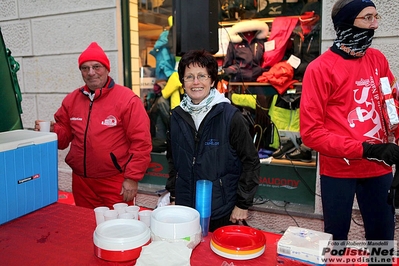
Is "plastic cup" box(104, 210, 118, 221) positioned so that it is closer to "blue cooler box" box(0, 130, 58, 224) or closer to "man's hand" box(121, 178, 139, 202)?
"blue cooler box" box(0, 130, 58, 224)

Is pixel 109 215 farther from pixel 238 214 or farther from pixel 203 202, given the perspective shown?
pixel 238 214

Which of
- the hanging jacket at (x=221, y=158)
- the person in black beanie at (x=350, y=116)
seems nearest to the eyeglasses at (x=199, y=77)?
the hanging jacket at (x=221, y=158)

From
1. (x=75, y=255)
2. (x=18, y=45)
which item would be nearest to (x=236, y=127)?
(x=75, y=255)

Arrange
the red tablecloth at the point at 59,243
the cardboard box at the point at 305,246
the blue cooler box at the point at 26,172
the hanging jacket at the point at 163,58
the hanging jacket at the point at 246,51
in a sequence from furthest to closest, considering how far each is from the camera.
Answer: the hanging jacket at the point at 163,58, the hanging jacket at the point at 246,51, the blue cooler box at the point at 26,172, the red tablecloth at the point at 59,243, the cardboard box at the point at 305,246

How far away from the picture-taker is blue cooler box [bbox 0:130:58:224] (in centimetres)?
183

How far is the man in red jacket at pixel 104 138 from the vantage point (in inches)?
107

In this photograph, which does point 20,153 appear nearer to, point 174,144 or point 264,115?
point 174,144

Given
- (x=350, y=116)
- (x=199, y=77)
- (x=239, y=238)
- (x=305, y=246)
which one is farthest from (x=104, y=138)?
(x=305, y=246)

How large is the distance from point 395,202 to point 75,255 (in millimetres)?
1573

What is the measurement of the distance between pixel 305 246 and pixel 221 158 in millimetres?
835

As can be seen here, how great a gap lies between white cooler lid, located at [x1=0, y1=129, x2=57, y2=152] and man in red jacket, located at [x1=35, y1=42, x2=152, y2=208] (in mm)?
600

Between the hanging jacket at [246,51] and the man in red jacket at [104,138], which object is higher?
the hanging jacket at [246,51]

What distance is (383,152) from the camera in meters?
1.86

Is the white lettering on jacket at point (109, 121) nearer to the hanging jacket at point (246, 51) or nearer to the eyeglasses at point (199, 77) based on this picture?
the eyeglasses at point (199, 77)
